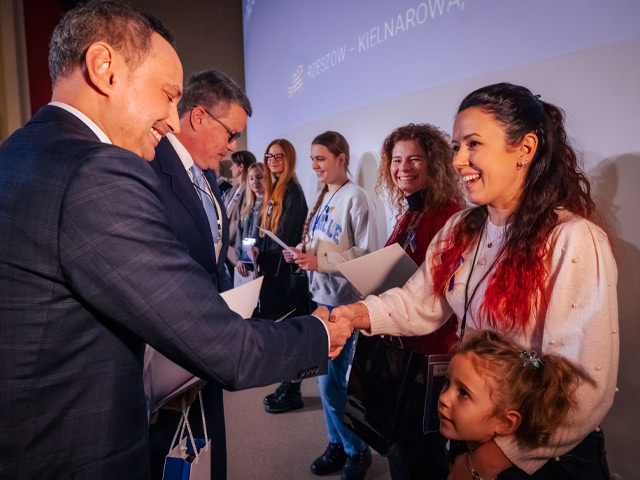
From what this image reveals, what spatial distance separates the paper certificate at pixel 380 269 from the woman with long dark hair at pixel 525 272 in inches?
7.0

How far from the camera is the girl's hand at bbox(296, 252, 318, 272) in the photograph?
7.86 feet

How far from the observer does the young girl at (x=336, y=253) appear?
216 centimetres

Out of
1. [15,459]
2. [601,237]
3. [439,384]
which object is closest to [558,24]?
[601,237]

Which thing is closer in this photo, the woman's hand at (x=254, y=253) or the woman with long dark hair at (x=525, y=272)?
the woman with long dark hair at (x=525, y=272)

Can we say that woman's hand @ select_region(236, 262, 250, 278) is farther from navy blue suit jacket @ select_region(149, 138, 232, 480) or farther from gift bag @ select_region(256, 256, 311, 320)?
navy blue suit jacket @ select_region(149, 138, 232, 480)

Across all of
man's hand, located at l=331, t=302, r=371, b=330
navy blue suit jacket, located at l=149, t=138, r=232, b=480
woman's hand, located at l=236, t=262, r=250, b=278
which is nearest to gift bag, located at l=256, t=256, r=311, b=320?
woman's hand, located at l=236, t=262, r=250, b=278

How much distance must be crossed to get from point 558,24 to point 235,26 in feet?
20.5

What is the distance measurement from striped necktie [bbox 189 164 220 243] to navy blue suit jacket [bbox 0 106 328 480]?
2.62ft

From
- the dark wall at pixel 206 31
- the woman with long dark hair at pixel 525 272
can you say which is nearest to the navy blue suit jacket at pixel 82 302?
the woman with long dark hair at pixel 525 272

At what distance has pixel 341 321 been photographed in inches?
48.6

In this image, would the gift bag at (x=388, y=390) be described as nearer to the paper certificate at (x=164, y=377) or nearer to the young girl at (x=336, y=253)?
the paper certificate at (x=164, y=377)

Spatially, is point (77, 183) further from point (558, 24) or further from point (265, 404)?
point (265, 404)

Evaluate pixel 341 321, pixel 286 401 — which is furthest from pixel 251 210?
pixel 341 321

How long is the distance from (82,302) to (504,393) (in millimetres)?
928
